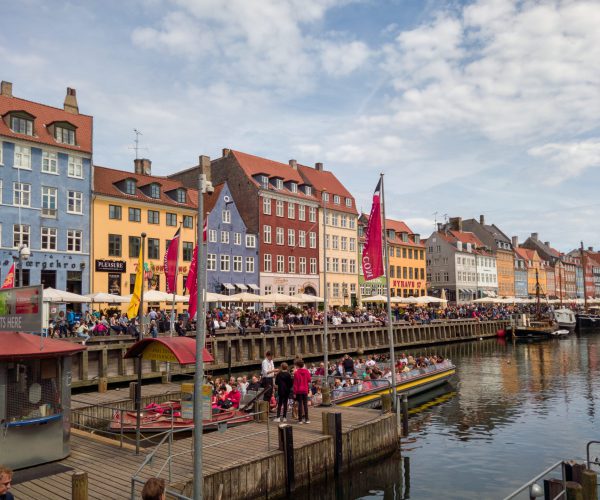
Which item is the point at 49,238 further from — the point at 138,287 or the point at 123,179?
the point at 138,287

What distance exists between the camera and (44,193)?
142 feet

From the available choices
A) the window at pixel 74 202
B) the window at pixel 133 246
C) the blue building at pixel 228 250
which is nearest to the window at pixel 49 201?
the window at pixel 74 202

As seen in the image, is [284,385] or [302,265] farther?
[302,265]

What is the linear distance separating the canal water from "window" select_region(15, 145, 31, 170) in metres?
33.0

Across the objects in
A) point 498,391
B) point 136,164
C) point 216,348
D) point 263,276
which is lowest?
point 498,391

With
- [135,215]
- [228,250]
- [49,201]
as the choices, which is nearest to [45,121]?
[49,201]

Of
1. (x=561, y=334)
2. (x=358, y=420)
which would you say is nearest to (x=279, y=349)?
(x=358, y=420)

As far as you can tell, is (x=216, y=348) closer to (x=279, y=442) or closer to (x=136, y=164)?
(x=279, y=442)

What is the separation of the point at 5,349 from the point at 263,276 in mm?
47533

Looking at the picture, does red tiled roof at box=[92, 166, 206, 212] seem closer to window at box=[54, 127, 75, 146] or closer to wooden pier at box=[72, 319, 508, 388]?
window at box=[54, 127, 75, 146]

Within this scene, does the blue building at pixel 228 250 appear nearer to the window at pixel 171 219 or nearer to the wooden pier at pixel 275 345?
the window at pixel 171 219

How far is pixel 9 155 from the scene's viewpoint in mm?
41375

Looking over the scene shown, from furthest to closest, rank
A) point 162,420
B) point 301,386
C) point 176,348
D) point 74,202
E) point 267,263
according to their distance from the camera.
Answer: point 267,263 → point 74,202 → point 162,420 → point 301,386 → point 176,348

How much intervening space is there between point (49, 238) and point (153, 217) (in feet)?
31.0
